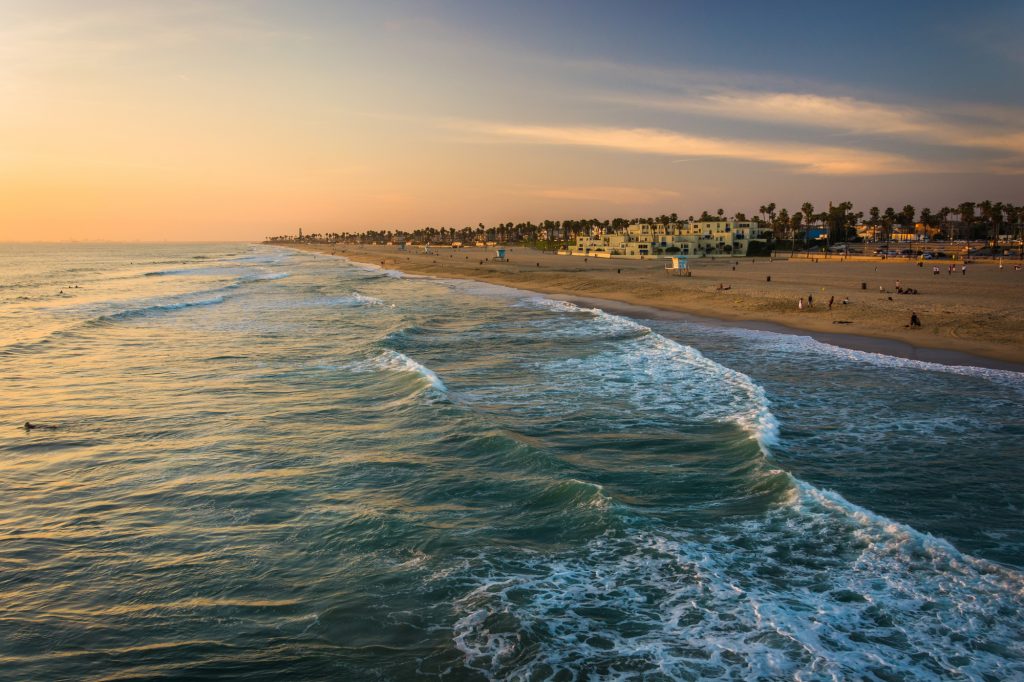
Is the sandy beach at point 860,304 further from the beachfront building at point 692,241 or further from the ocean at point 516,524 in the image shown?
the beachfront building at point 692,241

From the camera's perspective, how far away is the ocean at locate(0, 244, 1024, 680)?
8.02 metres

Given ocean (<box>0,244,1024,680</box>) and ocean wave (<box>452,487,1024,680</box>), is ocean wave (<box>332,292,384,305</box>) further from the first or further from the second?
ocean wave (<box>452,487,1024,680</box>)

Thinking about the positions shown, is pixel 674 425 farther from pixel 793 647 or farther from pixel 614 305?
pixel 614 305

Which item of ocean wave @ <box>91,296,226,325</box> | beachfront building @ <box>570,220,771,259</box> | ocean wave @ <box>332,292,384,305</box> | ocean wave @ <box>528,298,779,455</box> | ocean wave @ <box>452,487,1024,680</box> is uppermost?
beachfront building @ <box>570,220,771,259</box>

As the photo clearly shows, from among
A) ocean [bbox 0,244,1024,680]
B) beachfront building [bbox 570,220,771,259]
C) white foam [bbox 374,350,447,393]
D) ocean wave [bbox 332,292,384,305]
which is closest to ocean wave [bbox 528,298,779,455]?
ocean [bbox 0,244,1024,680]

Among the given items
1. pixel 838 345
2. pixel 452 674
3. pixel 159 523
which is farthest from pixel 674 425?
pixel 838 345

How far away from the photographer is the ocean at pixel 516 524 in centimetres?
A: 802

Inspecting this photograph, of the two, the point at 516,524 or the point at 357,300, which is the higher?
the point at 357,300

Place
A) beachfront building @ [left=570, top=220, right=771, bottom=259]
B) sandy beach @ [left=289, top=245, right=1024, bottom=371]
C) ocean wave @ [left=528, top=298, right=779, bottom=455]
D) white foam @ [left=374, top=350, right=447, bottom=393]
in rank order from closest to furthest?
1. ocean wave @ [left=528, top=298, right=779, bottom=455]
2. white foam @ [left=374, top=350, right=447, bottom=393]
3. sandy beach @ [left=289, top=245, right=1024, bottom=371]
4. beachfront building @ [left=570, top=220, right=771, bottom=259]

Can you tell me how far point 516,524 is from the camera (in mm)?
11484

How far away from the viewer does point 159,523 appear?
1163 centimetres

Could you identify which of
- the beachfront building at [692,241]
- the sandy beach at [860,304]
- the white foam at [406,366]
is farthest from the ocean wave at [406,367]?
the beachfront building at [692,241]

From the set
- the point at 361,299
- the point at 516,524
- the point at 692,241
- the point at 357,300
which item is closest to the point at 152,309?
the point at 357,300

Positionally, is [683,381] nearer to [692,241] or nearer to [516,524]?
[516,524]
